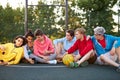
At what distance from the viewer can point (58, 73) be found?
6.24 meters

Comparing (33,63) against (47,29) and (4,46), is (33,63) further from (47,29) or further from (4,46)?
(47,29)

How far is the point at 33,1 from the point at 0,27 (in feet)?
6.34

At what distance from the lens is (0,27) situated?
14570mm

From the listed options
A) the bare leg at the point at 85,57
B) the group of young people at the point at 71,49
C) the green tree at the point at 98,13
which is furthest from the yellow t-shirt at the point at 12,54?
the green tree at the point at 98,13

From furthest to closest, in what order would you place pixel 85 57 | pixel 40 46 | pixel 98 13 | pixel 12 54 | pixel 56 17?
pixel 98 13 < pixel 56 17 < pixel 40 46 < pixel 12 54 < pixel 85 57

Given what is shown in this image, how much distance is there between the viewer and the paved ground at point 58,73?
6219mm

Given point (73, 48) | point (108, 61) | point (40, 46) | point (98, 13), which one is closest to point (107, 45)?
point (108, 61)

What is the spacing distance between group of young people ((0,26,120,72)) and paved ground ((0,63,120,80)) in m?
0.14

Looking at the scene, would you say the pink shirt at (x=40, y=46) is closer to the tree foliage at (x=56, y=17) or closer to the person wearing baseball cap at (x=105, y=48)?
the person wearing baseball cap at (x=105, y=48)

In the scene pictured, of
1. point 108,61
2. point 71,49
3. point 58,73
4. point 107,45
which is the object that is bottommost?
point 58,73

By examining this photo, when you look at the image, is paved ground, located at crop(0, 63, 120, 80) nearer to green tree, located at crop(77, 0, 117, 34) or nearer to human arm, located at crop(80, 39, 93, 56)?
human arm, located at crop(80, 39, 93, 56)

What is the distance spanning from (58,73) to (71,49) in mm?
584

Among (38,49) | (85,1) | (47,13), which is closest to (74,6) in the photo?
(85,1)

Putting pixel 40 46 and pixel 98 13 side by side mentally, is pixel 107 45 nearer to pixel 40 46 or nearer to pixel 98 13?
pixel 40 46
